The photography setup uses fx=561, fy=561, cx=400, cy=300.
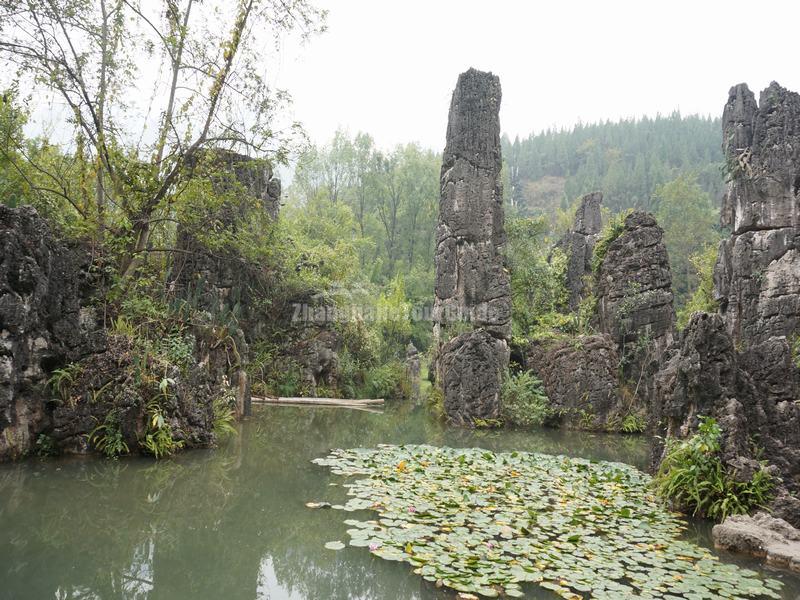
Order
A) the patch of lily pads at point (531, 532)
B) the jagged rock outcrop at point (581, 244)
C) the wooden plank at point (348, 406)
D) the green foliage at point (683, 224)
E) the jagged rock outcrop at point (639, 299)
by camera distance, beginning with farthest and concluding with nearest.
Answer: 1. the green foliage at point (683, 224)
2. the jagged rock outcrop at point (581, 244)
3. the wooden plank at point (348, 406)
4. the jagged rock outcrop at point (639, 299)
5. the patch of lily pads at point (531, 532)

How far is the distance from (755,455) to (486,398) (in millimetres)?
6143

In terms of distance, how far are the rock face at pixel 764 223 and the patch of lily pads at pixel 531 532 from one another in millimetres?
10536

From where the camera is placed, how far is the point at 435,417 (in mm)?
11898

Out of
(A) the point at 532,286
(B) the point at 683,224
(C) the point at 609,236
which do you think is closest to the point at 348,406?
(A) the point at 532,286

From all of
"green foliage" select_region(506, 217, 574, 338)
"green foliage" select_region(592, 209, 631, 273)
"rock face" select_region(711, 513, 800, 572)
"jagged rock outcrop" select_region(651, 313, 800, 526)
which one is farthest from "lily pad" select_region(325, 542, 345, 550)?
"green foliage" select_region(592, 209, 631, 273)

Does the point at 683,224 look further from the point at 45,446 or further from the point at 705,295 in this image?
the point at 45,446

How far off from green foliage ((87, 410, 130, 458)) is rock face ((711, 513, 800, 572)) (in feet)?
19.2

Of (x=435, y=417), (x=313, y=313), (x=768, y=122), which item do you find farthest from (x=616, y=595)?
(x=768, y=122)

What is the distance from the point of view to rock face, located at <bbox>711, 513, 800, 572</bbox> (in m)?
3.74

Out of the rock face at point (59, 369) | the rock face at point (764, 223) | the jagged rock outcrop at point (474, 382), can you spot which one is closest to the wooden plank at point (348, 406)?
the jagged rock outcrop at point (474, 382)

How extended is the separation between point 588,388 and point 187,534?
8926 millimetres

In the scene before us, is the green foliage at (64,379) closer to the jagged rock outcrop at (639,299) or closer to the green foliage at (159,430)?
the green foliage at (159,430)

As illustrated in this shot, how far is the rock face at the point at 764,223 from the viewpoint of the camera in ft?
47.2

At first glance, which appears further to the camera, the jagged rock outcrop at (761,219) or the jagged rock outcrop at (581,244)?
the jagged rock outcrop at (581,244)
